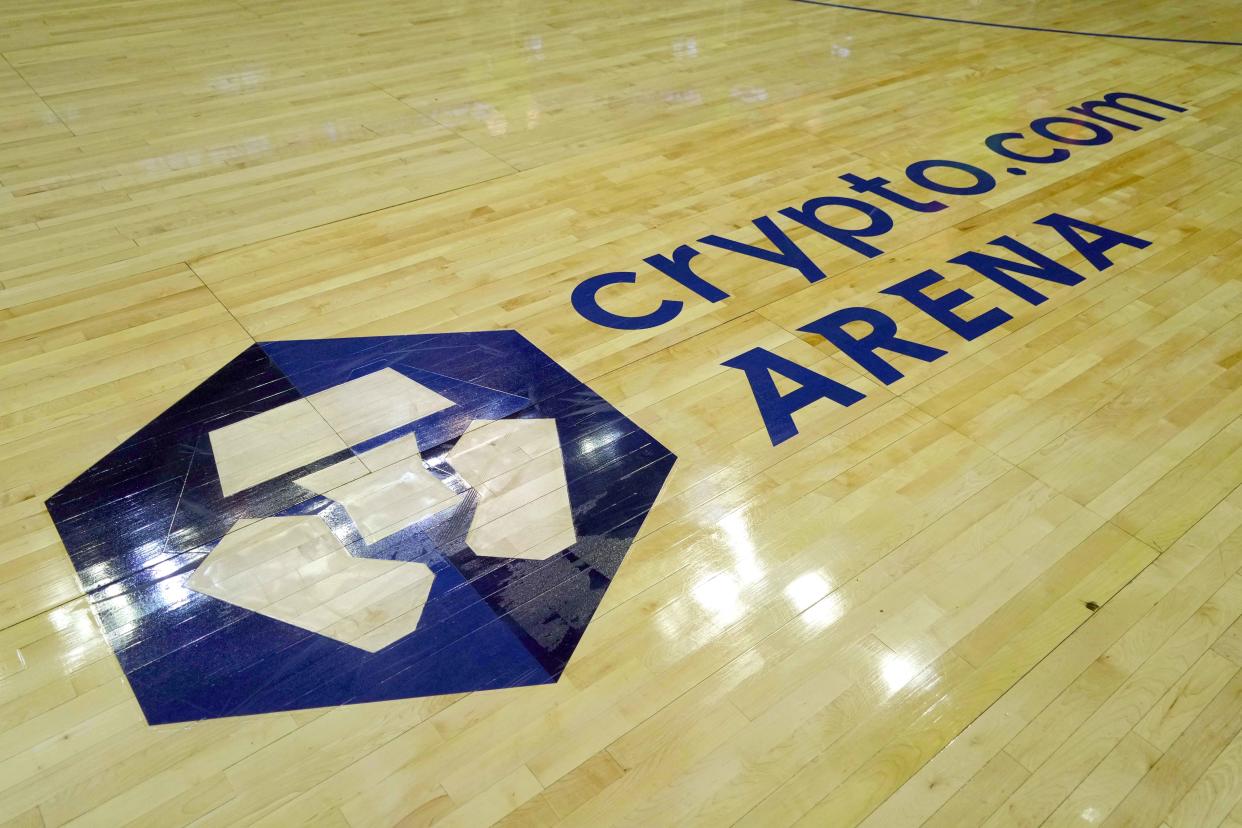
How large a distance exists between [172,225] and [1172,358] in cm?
365

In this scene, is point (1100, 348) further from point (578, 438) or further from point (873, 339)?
point (578, 438)

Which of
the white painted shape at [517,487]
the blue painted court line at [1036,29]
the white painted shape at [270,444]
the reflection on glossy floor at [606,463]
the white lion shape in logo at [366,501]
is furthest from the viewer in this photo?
the blue painted court line at [1036,29]

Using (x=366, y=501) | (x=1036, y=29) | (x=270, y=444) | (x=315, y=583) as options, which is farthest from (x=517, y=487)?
(x=1036, y=29)

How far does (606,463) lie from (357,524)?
0.67 m

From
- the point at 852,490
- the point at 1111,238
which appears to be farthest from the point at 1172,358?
the point at 852,490

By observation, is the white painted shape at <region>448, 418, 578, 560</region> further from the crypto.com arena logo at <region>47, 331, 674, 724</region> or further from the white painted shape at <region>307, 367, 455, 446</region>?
the white painted shape at <region>307, 367, 455, 446</region>

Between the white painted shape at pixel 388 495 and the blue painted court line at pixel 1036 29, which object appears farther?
the blue painted court line at pixel 1036 29

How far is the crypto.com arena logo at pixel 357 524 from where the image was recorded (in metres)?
1.90

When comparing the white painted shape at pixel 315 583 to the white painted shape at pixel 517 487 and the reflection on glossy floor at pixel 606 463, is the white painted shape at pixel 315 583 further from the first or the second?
the white painted shape at pixel 517 487

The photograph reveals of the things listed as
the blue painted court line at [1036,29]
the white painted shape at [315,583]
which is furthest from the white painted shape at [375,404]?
the blue painted court line at [1036,29]

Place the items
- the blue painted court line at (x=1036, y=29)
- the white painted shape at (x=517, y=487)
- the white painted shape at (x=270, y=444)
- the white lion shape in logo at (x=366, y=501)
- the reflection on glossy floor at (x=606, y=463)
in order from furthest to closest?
the blue painted court line at (x=1036, y=29)
the white painted shape at (x=270, y=444)
the white painted shape at (x=517, y=487)
the white lion shape in logo at (x=366, y=501)
the reflection on glossy floor at (x=606, y=463)

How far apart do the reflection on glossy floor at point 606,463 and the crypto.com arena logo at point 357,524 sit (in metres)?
0.01

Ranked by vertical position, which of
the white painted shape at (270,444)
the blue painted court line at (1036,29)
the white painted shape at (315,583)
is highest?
the blue painted court line at (1036,29)

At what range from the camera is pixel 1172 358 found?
288 cm
